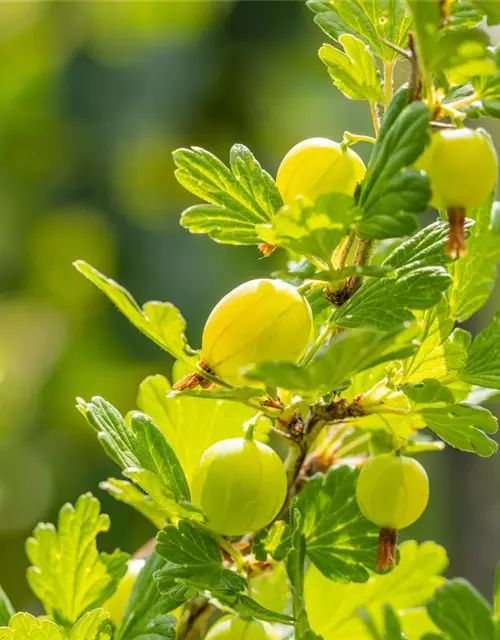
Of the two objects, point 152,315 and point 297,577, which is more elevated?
point 152,315

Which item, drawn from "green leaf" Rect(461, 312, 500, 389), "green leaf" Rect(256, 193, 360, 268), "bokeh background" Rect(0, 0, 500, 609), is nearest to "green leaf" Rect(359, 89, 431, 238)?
"green leaf" Rect(256, 193, 360, 268)

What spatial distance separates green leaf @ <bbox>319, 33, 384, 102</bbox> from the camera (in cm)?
46

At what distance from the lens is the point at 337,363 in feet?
1.26

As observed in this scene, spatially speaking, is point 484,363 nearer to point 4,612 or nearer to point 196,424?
point 196,424

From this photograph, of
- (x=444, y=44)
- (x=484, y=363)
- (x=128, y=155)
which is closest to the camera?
(x=444, y=44)

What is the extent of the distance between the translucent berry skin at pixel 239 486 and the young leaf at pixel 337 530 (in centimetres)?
5

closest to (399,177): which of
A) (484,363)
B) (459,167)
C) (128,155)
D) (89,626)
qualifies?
(459,167)

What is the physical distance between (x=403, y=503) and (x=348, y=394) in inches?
3.2

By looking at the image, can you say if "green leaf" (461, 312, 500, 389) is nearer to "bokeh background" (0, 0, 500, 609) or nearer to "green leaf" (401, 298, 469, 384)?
"green leaf" (401, 298, 469, 384)

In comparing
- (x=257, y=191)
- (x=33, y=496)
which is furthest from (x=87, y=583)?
(x=33, y=496)

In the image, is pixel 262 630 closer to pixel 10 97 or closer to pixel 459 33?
pixel 459 33

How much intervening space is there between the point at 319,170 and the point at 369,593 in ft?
0.93

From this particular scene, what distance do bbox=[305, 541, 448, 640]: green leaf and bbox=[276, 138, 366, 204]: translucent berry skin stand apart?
0.85 feet

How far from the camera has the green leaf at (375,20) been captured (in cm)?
46
